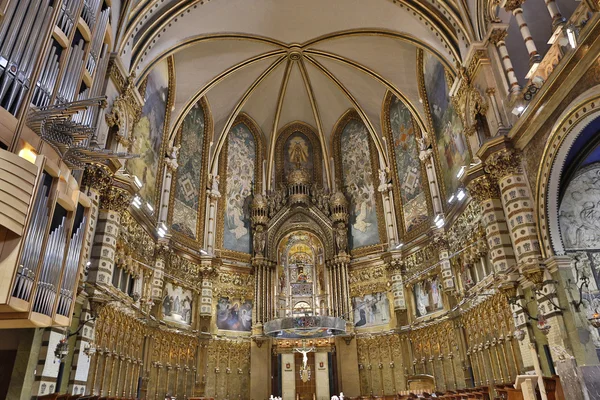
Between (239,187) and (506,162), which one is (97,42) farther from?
(239,187)

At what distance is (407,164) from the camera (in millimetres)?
26781

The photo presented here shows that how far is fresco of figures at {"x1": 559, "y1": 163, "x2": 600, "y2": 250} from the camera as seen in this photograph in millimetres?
14281

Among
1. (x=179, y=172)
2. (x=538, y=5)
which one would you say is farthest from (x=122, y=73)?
(x=538, y=5)

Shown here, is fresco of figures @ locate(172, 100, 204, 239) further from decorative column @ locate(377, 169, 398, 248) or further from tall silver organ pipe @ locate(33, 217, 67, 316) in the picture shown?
tall silver organ pipe @ locate(33, 217, 67, 316)

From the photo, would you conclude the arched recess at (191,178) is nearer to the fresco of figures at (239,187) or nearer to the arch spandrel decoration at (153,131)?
the arch spandrel decoration at (153,131)

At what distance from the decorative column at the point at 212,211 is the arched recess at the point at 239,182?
528 millimetres

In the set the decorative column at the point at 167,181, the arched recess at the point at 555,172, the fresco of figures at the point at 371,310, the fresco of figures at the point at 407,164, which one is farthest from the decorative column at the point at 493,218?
the decorative column at the point at 167,181

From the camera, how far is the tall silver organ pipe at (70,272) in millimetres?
10367

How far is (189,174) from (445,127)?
14.9m

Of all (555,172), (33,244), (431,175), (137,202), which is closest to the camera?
(33,244)

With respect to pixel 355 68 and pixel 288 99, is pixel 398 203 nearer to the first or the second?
pixel 355 68

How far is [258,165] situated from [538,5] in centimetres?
1954

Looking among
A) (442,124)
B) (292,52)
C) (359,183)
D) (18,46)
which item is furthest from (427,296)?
(18,46)

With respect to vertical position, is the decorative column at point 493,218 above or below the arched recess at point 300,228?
below
